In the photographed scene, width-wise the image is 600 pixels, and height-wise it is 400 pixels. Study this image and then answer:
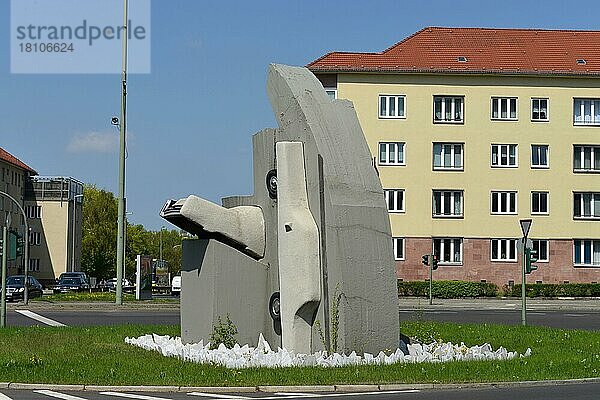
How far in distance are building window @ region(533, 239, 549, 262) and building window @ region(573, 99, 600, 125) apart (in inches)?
271

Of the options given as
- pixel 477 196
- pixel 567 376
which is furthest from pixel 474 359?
pixel 477 196

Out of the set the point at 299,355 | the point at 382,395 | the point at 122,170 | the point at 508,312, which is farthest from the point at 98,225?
the point at 382,395

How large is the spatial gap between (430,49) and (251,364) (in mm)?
47775

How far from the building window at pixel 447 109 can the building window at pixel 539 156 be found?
4436 millimetres

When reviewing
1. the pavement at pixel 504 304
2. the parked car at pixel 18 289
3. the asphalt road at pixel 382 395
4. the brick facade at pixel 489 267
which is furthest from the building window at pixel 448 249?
the asphalt road at pixel 382 395

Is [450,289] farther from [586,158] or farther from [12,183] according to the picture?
[12,183]

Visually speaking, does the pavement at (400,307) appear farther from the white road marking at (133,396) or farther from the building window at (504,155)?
the building window at (504,155)

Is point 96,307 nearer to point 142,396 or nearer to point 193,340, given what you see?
point 193,340

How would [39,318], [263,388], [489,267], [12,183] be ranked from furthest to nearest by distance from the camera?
[12,183], [489,267], [39,318], [263,388]

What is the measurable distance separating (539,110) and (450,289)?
38.4 ft

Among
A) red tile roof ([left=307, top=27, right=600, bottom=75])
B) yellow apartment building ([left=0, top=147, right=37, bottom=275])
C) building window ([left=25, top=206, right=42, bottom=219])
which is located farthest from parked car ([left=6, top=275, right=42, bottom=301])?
building window ([left=25, top=206, right=42, bottom=219])

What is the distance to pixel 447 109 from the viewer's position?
60156 millimetres

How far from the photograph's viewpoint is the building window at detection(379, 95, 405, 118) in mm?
59938

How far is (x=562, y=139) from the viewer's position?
60.2m
